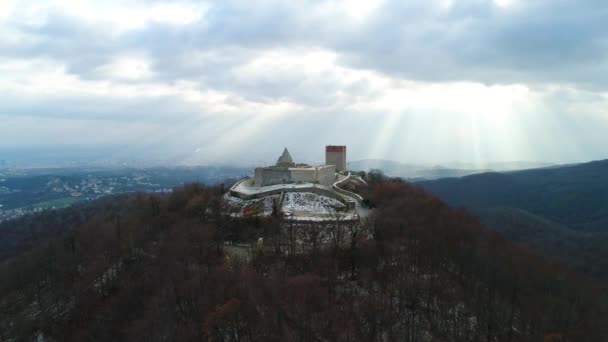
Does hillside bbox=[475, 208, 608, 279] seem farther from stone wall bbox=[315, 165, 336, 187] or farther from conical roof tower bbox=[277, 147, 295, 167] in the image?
conical roof tower bbox=[277, 147, 295, 167]

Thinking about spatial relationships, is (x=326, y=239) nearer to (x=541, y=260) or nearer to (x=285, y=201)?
(x=285, y=201)

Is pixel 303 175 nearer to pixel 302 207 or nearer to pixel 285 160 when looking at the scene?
pixel 302 207

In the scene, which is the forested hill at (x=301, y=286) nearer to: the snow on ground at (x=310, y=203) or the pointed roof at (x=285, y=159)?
the snow on ground at (x=310, y=203)

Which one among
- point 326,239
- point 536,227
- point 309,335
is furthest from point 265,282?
point 536,227

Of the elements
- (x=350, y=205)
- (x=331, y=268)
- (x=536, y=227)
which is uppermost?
(x=350, y=205)

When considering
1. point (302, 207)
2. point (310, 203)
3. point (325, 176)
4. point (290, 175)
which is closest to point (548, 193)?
point (325, 176)

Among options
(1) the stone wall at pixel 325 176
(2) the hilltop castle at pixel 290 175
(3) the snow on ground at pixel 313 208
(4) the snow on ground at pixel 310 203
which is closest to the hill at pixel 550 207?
(3) the snow on ground at pixel 313 208
